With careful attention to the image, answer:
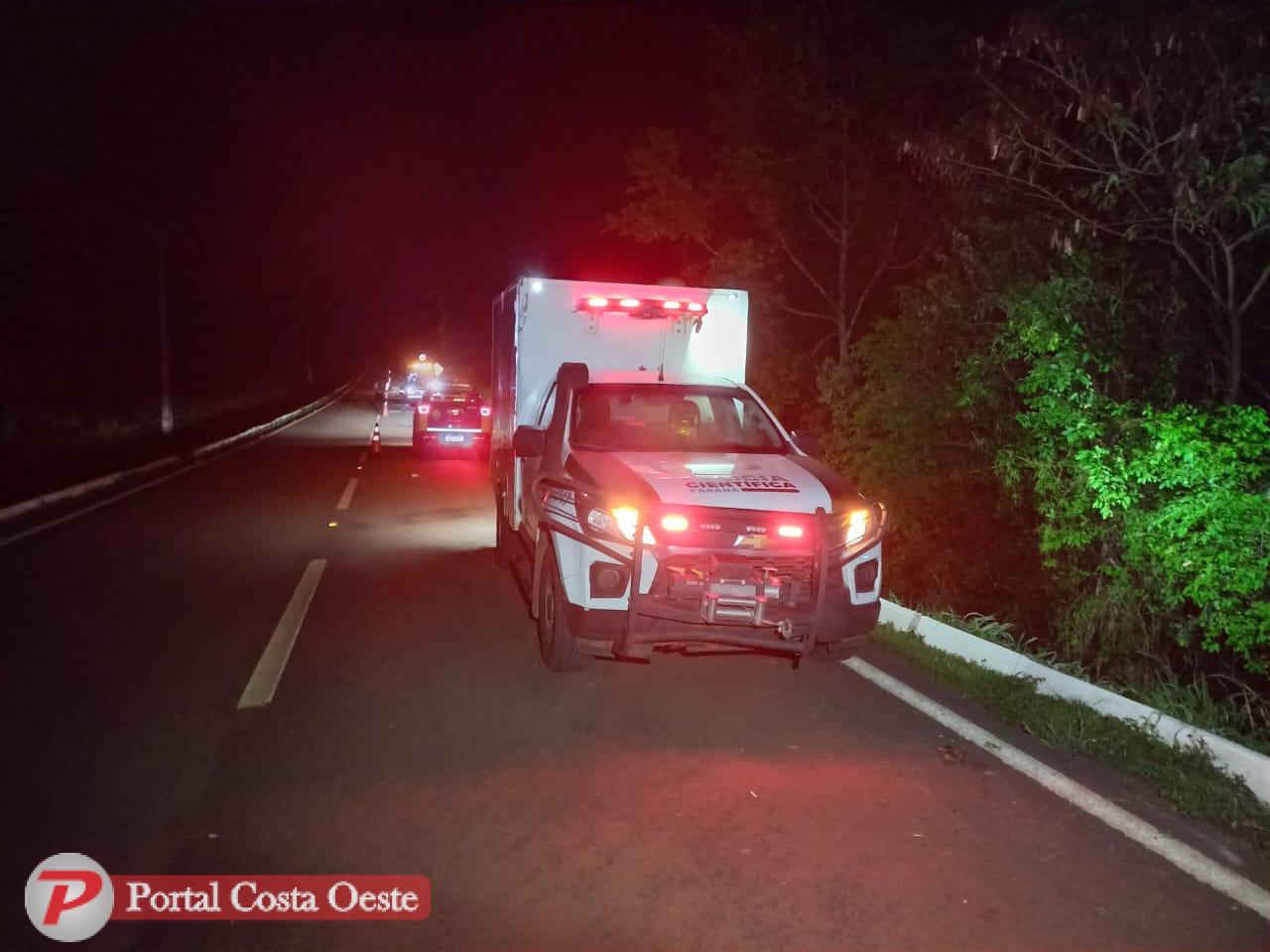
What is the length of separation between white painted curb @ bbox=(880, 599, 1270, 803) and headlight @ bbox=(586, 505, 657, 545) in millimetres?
2805

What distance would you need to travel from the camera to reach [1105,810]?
506cm

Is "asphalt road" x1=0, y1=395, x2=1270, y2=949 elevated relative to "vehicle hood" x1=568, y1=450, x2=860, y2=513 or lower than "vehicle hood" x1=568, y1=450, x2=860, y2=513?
lower

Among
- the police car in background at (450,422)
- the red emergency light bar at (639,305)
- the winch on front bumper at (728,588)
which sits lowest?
the police car in background at (450,422)

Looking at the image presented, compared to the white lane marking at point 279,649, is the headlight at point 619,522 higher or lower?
higher

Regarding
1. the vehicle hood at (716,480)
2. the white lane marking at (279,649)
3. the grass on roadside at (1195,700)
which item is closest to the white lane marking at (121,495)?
the white lane marking at (279,649)

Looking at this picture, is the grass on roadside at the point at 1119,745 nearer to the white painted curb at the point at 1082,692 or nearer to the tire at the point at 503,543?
the white painted curb at the point at 1082,692

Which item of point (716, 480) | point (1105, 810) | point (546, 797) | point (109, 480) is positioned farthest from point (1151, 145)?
point (109, 480)

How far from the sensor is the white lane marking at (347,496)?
16594mm

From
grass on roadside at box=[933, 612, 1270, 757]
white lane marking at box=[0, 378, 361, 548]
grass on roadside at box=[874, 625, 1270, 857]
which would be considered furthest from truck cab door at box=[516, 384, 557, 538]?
white lane marking at box=[0, 378, 361, 548]

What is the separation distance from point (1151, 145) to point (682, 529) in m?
4.93

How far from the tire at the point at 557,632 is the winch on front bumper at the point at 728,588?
0.55 meters

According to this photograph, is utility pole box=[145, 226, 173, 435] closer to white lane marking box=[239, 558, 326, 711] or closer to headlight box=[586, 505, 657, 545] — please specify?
white lane marking box=[239, 558, 326, 711]

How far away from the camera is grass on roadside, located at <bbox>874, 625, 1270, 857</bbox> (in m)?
5.01

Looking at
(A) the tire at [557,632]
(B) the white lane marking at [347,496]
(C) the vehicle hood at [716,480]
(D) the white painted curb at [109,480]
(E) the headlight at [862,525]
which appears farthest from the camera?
(B) the white lane marking at [347,496]
